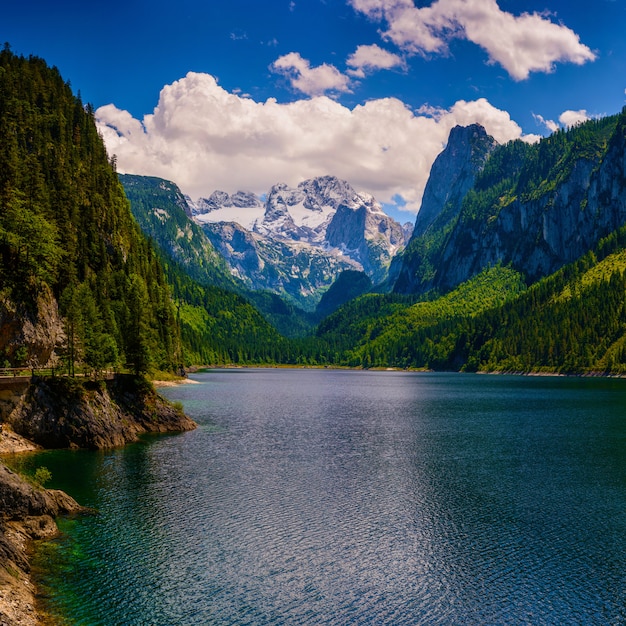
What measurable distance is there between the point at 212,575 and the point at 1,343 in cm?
6429

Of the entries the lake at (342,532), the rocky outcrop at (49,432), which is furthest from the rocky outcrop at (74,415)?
the lake at (342,532)

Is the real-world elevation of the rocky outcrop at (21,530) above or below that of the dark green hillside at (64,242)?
below

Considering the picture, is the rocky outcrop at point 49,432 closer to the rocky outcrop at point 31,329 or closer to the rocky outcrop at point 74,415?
the rocky outcrop at point 74,415

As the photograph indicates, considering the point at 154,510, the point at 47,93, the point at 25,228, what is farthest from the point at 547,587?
the point at 47,93

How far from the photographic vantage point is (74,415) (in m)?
75.4

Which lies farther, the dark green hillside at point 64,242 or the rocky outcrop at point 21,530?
the dark green hillside at point 64,242

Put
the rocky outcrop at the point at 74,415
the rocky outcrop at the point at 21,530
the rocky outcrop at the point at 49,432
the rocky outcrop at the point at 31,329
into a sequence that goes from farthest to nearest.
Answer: the rocky outcrop at the point at 31,329 < the rocky outcrop at the point at 74,415 < the rocky outcrop at the point at 49,432 < the rocky outcrop at the point at 21,530

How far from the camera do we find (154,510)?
4978 cm

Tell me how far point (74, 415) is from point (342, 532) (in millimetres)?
45801

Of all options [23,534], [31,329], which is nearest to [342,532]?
[23,534]

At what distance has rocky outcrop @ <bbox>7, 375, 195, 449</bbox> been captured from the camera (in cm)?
7206

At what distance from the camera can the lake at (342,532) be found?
107ft

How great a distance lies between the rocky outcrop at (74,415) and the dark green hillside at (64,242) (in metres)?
6.25

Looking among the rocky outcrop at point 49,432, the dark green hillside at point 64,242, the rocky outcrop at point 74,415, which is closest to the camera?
the rocky outcrop at point 49,432
